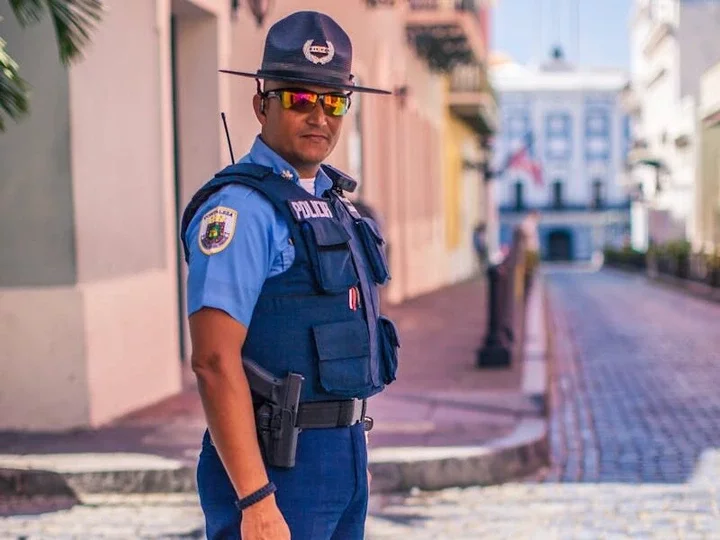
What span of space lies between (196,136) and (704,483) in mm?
5265

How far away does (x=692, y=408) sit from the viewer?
10.1 metres

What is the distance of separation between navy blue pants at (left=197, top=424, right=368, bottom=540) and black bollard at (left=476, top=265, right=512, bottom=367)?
8.59 meters

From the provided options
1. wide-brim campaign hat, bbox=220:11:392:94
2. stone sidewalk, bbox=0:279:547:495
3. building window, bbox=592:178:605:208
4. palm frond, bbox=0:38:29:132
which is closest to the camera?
wide-brim campaign hat, bbox=220:11:392:94

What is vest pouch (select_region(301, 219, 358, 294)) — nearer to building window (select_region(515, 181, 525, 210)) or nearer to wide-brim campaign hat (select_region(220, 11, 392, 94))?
wide-brim campaign hat (select_region(220, 11, 392, 94))

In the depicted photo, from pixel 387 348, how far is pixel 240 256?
497mm

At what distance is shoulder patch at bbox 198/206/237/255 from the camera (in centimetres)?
255

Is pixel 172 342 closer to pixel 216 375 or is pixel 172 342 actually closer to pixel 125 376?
pixel 125 376

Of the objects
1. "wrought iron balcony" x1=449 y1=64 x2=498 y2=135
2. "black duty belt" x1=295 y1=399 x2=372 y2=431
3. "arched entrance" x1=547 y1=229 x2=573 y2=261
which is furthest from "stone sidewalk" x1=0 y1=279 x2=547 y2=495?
"arched entrance" x1=547 y1=229 x2=573 y2=261

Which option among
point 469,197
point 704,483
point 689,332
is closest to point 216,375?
point 704,483

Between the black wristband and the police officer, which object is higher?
the police officer

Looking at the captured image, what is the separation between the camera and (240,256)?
2.55 m

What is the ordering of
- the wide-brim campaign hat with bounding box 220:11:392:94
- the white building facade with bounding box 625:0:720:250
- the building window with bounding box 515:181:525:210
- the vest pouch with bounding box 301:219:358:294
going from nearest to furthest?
the vest pouch with bounding box 301:219:358:294 → the wide-brim campaign hat with bounding box 220:11:392:94 → the white building facade with bounding box 625:0:720:250 → the building window with bounding box 515:181:525:210

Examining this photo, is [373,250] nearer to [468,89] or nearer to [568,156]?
[468,89]

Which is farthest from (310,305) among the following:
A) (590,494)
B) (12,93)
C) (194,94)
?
A: (194,94)
